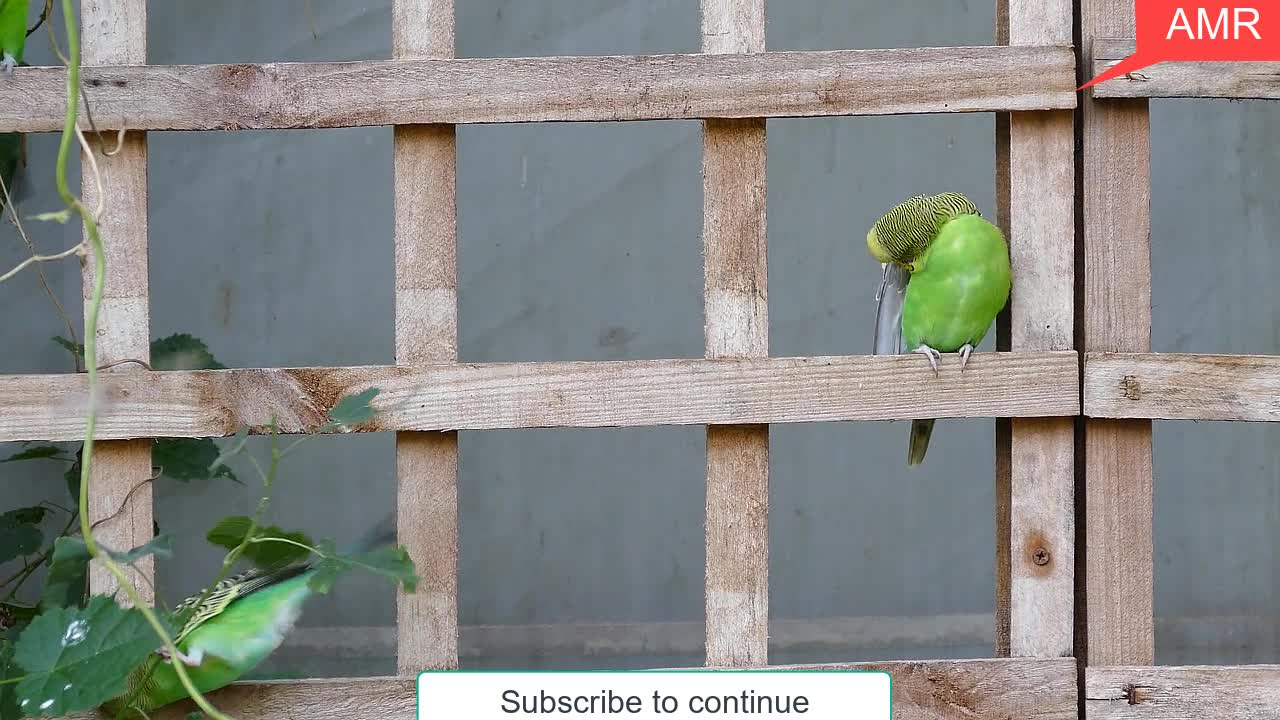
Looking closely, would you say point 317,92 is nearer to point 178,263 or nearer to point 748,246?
point 748,246

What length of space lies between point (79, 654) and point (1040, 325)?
36.4 inches

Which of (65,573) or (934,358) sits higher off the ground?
(934,358)

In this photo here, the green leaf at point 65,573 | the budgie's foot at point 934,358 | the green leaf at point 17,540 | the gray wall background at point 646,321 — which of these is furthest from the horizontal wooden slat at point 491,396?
the gray wall background at point 646,321

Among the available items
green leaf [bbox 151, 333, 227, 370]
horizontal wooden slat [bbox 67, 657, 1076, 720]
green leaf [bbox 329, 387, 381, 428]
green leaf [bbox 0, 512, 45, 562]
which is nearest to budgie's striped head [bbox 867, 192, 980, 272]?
horizontal wooden slat [bbox 67, 657, 1076, 720]

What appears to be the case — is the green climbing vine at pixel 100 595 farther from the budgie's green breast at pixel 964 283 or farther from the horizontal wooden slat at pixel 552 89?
the budgie's green breast at pixel 964 283

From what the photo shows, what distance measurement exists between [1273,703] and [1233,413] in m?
0.29

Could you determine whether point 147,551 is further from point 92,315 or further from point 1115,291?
point 1115,291

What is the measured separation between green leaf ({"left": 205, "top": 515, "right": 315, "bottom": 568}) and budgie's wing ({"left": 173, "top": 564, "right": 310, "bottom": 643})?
0.01 meters

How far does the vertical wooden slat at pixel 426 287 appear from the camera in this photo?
113cm

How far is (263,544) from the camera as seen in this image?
113 centimetres

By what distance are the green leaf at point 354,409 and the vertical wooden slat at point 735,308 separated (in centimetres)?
32

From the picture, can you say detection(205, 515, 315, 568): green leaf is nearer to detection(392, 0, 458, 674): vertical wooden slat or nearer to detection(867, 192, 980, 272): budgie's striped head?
detection(392, 0, 458, 674): vertical wooden slat

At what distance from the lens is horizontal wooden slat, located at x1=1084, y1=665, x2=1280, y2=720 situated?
115 centimetres

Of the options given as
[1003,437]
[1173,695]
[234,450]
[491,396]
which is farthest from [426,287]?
[1173,695]
